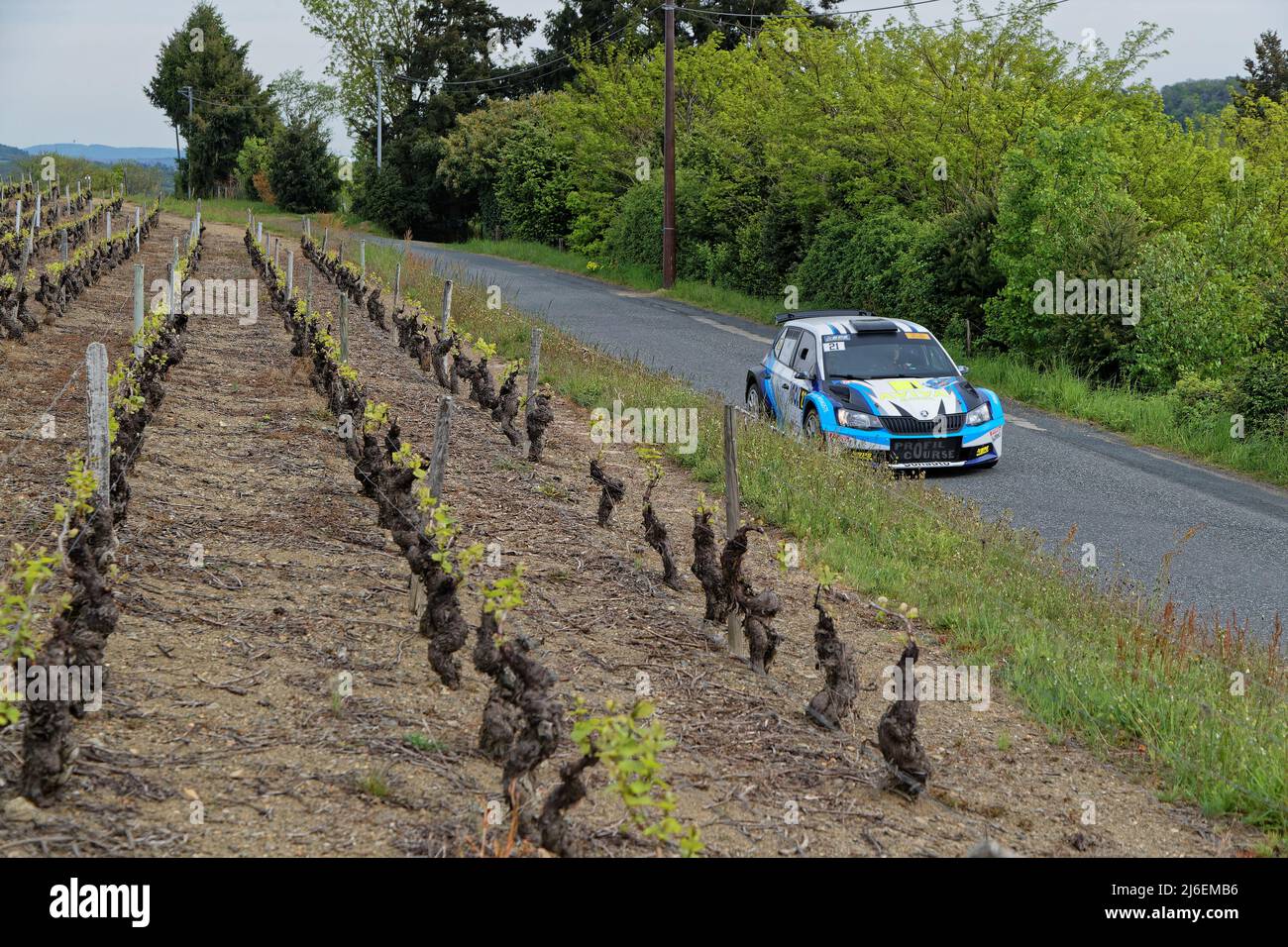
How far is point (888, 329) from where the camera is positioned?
1538 centimetres

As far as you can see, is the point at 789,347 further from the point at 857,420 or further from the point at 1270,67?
the point at 1270,67

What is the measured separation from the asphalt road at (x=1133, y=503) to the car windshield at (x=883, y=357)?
1.40 meters

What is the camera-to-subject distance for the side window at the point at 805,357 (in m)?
15.0

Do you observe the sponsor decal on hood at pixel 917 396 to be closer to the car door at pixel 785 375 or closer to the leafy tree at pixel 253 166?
the car door at pixel 785 375

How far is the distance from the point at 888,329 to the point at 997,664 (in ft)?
25.5

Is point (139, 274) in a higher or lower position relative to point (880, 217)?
lower

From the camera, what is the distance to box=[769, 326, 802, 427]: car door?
15281 millimetres

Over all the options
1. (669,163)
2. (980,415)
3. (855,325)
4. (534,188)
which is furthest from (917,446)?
(534,188)

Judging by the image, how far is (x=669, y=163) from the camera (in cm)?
3441

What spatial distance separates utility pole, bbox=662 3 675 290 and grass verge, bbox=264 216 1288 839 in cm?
2085

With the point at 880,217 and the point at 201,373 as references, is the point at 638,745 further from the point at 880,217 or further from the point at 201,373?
the point at 880,217

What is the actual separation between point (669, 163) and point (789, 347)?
1969cm

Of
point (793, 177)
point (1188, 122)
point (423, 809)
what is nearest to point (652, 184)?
Answer: point (793, 177)

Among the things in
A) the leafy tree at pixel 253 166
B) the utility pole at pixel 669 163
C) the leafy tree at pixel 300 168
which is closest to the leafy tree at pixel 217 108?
the leafy tree at pixel 253 166
